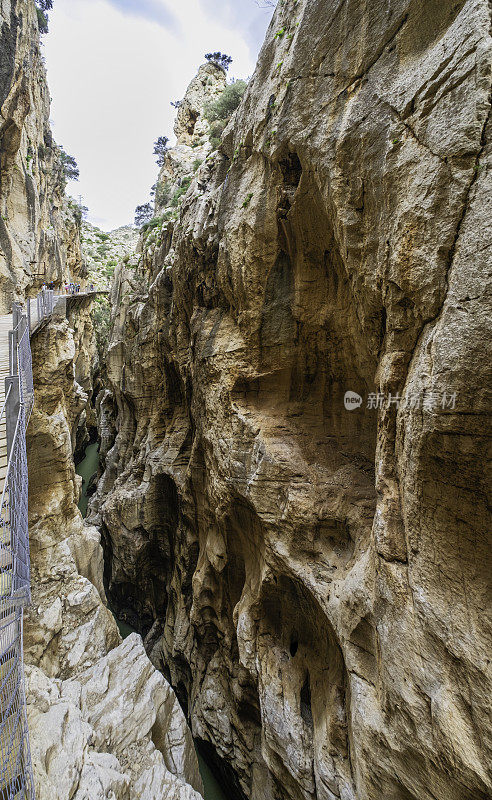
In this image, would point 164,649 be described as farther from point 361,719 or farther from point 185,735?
point 361,719

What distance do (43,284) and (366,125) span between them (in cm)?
1578

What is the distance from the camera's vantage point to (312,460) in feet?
20.8

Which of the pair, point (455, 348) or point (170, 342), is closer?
point (455, 348)

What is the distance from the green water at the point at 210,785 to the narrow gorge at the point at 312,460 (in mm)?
78

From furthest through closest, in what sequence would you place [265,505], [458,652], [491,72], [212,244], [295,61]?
1. [212,244]
2. [265,505]
3. [295,61]
4. [458,652]
5. [491,72]

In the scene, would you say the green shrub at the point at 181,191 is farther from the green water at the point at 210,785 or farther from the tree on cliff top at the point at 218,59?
the green water at the point at 210,785

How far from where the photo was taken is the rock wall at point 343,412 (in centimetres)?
315

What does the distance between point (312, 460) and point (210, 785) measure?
9781 millimetres

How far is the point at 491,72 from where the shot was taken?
286cm

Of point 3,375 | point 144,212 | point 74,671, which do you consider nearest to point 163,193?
point 3,375

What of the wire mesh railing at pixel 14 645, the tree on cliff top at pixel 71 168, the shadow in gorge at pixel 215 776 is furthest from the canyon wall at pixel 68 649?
the tree on cliff top at pixel 71 168

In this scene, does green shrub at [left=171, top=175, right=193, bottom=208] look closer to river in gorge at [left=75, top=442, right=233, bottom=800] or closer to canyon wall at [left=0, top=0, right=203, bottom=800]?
canyon wall at [left=0, top=0, right=203, bottom=800]

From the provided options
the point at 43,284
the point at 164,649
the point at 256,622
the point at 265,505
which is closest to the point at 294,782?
the point at 256,622

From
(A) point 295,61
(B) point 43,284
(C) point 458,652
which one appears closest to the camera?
(C) point 458,652
